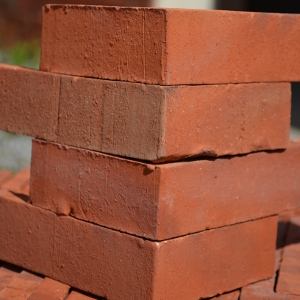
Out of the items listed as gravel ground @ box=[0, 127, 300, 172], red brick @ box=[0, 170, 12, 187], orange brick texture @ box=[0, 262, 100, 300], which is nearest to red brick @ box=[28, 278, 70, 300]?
orange brick texture @ box=[0, 262, 100, 300]

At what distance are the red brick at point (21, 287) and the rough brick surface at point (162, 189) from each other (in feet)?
1.76

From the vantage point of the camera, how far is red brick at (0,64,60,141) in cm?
416

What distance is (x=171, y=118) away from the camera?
139 inches

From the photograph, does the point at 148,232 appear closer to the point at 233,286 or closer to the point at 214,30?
the point at 233,286

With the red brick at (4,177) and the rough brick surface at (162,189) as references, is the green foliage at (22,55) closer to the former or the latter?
the red brick at (4,177)

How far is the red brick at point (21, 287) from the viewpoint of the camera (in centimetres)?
399

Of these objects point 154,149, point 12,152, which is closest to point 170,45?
point 154,149

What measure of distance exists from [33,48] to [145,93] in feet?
18.7

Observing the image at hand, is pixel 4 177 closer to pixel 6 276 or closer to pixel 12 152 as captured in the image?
pixel 6 276

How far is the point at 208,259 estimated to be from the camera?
13.0 ft

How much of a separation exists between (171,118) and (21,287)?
1631 mm

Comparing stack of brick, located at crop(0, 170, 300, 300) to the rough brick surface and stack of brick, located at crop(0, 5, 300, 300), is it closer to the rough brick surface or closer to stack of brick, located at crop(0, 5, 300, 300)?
stack of brick, located at crop(0, 5, 300, 300)

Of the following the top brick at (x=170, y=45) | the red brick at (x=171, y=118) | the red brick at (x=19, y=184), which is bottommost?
the red brick at (x=19, y=184)

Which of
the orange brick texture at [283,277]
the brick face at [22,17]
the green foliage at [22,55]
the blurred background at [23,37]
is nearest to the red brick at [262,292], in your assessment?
the orange brick texture at [283,277]
